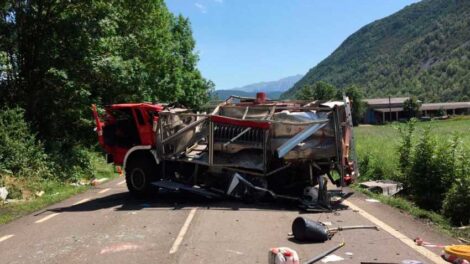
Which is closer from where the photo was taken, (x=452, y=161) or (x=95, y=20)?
(x=452, y=161)

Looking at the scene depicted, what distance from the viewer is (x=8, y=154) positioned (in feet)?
57.6

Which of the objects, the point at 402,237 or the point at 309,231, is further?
the point at 402,237

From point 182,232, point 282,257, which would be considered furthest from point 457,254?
point 182,232

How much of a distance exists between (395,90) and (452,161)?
621ft

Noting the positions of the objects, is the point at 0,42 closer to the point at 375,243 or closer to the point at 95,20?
the point at 95,20

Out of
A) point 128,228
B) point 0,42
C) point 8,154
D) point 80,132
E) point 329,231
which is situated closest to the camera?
point 329,231

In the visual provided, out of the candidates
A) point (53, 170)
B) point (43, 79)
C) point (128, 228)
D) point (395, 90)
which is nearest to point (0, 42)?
point (43, 79)

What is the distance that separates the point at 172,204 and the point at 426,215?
585cm

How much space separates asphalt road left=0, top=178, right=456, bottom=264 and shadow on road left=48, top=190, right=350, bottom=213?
0.02 metres

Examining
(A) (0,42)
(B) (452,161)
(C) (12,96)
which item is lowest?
(B) (452,161)

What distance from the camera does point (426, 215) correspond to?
1054cm

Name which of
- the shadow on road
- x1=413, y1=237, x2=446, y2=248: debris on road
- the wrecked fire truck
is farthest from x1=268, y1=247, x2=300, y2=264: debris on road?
the wrecked fire truck

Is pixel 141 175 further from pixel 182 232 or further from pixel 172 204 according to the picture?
pixel 182 232

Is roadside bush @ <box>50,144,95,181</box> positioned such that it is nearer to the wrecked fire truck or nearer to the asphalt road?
the wrecked fire truck
